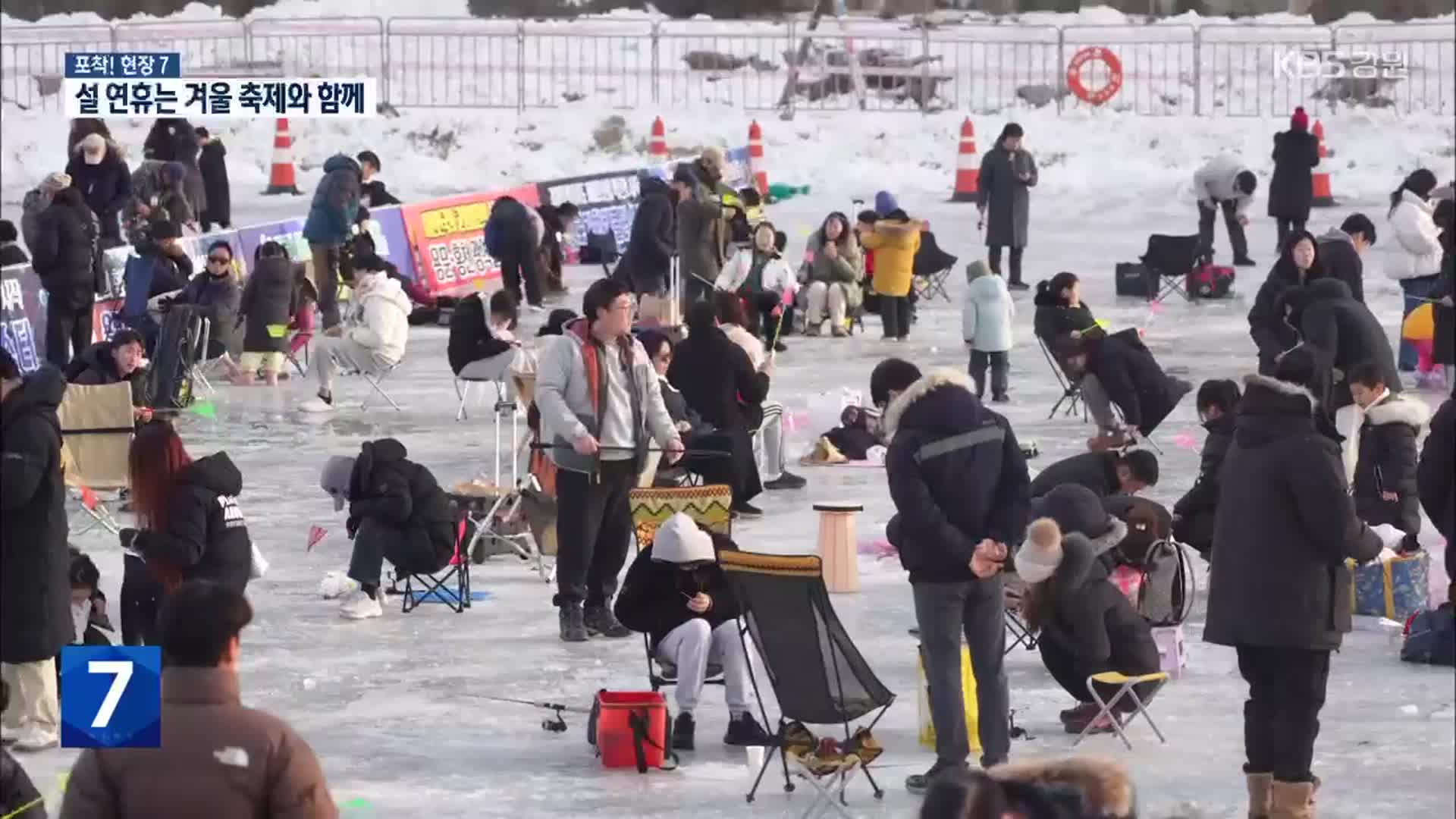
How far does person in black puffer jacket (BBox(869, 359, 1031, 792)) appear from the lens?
9094 mm

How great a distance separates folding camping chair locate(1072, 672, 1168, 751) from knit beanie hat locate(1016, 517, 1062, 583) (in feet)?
1.49

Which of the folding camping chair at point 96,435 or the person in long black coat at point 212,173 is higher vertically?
the person in long black coat at point 212,173

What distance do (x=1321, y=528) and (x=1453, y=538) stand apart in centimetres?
93

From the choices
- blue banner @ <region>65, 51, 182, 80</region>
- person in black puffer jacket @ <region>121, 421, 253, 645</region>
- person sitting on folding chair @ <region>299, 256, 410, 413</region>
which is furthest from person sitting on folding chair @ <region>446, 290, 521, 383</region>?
blue banner @ <region>65, 51, 182, 80</region>

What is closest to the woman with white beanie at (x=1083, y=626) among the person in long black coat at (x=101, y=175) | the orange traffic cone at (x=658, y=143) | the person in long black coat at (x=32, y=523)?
the person in long black coat at (x=32, y=523)

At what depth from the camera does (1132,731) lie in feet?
34.1

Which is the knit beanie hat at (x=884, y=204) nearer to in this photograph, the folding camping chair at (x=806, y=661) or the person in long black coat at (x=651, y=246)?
the person in long black coat at (x=651, y=246)

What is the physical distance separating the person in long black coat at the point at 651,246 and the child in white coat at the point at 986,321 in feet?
11.9

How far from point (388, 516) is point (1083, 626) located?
3.48 metres

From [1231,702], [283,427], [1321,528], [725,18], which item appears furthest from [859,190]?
[1321,528]

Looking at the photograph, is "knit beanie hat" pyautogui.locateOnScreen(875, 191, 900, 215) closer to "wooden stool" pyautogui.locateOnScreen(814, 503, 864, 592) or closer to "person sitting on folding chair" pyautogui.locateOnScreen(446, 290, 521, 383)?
"person sitting on folding chair" pyautogui.locateOnScreen(446, 290, 521, 383)

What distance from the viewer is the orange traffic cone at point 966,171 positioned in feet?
110

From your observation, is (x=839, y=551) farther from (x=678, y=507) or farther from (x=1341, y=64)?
(x=1341, y=64)

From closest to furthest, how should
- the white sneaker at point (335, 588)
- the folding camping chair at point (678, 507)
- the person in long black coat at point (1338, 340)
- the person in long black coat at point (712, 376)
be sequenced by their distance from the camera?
the folding camping chair at point (678, 507) → the white sneaker at point (335, 588) → the person in long black coat at point (712, 376) → the person in long black coat at point (1338, 340)
